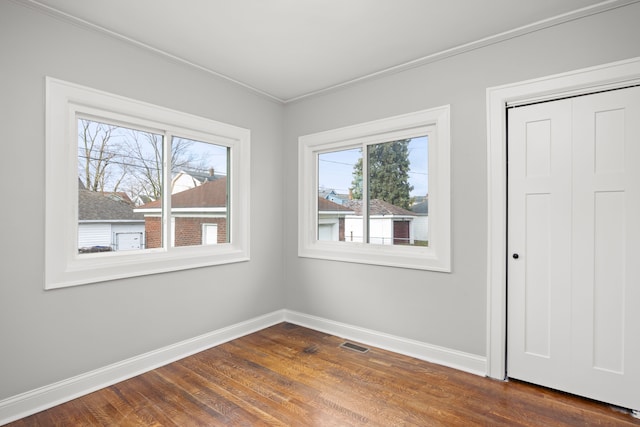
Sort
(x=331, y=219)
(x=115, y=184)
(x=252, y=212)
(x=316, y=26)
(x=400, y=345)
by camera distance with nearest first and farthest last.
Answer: (x=316, y=26), (x=115, y=184), (x=400, y=345), (x=252, y=212), (x=331, y=219)

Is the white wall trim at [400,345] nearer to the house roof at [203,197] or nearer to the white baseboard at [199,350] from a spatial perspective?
the white baseboard at [199,350]

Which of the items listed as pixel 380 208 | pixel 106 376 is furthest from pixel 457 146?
pixel 106 376

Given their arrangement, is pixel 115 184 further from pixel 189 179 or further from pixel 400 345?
pixel 400 345

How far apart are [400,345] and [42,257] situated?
2.90 meters

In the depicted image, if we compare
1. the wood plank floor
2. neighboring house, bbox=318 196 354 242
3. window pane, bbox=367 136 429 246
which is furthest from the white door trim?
neighboring house, bbox=318 196 354 242

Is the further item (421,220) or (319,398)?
(421,220)

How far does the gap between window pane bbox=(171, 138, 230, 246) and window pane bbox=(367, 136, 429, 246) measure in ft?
5.09

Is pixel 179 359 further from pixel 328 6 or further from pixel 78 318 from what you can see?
pixel 328 6

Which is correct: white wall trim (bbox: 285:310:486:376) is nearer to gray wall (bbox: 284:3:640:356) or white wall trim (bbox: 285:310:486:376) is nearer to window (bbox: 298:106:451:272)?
gray wall (bbox: 284:3:640:356)

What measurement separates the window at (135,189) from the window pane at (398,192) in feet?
4.48

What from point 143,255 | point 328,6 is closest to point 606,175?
point 328,6

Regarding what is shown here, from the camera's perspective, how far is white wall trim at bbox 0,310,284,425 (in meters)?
2.16

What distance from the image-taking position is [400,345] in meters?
3.15

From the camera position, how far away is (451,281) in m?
2.88
